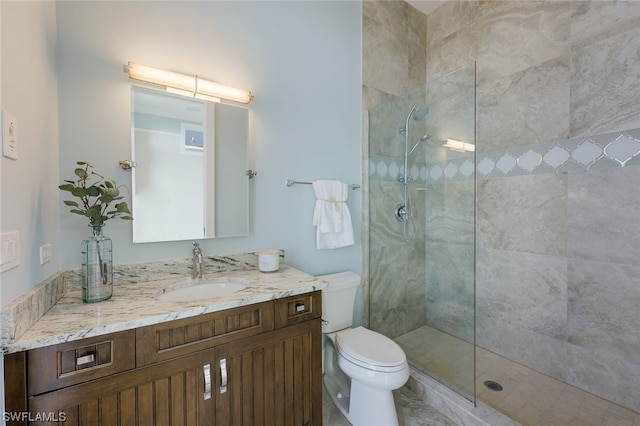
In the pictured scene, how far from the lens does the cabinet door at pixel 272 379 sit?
1.15 meters

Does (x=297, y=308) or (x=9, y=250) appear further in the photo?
(x=297, y=308)

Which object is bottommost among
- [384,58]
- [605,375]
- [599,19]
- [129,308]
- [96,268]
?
[605,375]

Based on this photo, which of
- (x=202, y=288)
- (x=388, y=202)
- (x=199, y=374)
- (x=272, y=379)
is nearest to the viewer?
(x=199, y=374)

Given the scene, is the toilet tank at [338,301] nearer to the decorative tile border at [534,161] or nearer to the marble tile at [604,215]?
the decorative tile border at [534,161]

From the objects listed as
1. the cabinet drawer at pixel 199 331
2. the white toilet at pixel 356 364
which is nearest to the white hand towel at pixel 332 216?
the white toilet at pixel 356 364

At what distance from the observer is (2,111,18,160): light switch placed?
2.71 feet

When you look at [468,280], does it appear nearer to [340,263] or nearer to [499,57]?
[340,263]

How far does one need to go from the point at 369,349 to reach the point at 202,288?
98cm

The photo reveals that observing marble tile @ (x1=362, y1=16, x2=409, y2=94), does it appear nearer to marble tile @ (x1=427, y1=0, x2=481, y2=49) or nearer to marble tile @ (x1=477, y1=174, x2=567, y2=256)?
marble tile @ (x1=427, y1=0, x2=481, y2=49)

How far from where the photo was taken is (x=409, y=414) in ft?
5.51

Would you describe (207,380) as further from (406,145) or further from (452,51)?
(452,51)

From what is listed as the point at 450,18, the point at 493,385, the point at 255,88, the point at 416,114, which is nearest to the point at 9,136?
the point at 255,88

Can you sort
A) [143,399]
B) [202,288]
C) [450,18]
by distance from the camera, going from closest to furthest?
[143,399], [202,288], [450,18]

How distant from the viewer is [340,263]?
2121 millimetres
